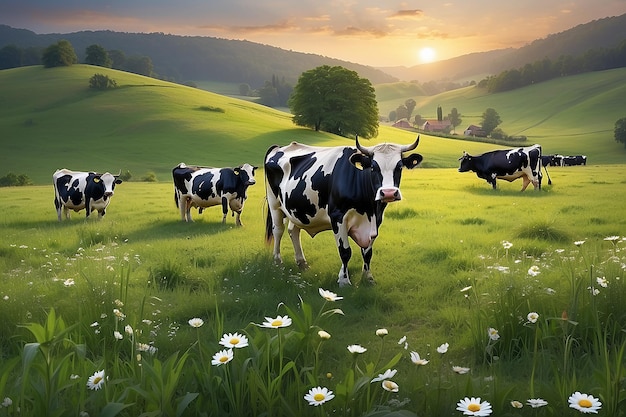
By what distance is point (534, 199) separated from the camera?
52.8 feet

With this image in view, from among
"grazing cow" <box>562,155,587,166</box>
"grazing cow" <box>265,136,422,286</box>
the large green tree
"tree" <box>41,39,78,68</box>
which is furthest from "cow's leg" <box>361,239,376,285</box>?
"tree" <box>41,39,78,68</box>

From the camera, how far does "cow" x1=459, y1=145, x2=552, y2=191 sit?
20.0m

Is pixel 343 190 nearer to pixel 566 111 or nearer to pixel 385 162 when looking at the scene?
pixel 385 162

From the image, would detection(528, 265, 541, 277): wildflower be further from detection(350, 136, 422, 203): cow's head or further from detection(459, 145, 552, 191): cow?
detection(459, 145, 552, 191): cow

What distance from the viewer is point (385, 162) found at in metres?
5.99

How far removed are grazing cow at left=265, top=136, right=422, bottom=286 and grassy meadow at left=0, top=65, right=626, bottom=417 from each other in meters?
0.67

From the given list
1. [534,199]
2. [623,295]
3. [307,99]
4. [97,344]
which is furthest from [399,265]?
[307,99]

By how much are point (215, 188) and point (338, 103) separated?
47600mm

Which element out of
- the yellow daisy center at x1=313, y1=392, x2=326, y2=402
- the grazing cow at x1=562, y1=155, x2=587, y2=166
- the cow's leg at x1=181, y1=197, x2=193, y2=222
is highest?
the yellow daisy center at x1=313, y1=392, x2=326, y2=402

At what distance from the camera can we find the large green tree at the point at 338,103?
5900 cm

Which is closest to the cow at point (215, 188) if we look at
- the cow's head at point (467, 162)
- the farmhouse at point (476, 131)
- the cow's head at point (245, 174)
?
the cow's head at point (245, 174)

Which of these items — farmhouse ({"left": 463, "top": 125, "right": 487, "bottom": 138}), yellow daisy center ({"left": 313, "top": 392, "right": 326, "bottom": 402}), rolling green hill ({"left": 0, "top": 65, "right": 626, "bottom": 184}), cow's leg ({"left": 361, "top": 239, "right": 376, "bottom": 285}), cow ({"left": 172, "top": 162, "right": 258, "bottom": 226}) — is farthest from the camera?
farmhouse ({"left": 463, "top": 125, "right": 487, "bottom": 138})

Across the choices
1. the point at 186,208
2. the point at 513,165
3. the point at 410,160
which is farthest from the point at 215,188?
the point at 513,165

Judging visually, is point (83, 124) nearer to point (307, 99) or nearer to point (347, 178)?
point (307, 99)
